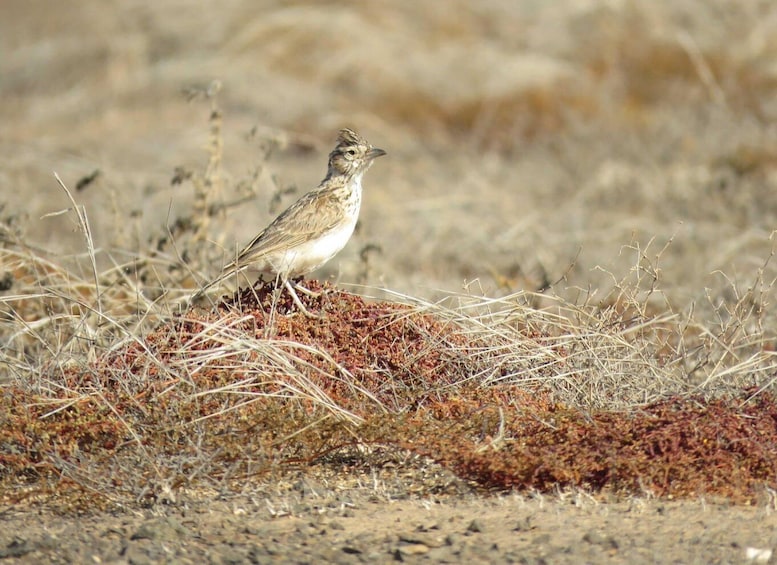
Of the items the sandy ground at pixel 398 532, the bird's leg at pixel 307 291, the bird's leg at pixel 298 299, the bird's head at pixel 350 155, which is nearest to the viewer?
the sandy ground at pixel 398 532

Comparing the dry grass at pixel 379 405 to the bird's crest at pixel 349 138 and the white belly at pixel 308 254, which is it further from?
the bird's crest at pixel 349 138

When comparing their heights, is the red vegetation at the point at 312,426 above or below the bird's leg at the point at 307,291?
below

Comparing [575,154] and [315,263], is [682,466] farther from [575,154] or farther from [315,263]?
[575,154]

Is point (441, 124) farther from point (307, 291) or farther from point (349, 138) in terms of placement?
point (307, 291)

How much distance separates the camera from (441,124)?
17438mm

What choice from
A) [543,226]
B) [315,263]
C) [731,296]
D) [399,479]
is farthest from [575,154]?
[399,479]

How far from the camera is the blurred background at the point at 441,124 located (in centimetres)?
988

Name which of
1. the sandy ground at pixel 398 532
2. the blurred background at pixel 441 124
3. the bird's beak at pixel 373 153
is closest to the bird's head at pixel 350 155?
the bird's beak at pixel 373 153

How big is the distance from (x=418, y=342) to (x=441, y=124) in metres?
12.6

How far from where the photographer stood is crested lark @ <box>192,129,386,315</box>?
600 centimetres

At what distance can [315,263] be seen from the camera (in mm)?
6121

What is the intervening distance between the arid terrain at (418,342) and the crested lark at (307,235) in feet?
1.19

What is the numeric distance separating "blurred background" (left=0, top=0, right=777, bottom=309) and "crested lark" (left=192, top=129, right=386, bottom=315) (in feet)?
2.52

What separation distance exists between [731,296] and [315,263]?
10.00 ft
